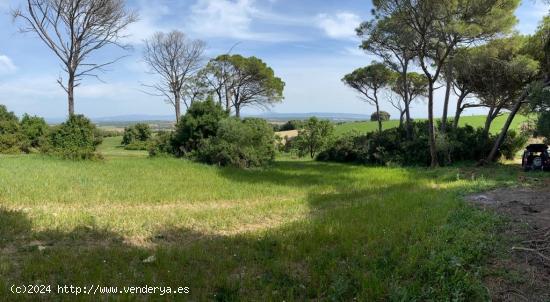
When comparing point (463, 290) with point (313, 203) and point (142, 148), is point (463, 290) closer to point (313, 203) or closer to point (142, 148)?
point (313, 203)

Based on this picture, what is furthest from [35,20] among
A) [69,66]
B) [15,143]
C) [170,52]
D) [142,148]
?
[142,148]

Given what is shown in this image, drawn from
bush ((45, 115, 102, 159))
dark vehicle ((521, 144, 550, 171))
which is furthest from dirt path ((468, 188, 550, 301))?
bush ((45, 115, 102, 159))

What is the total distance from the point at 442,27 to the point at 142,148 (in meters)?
28.5

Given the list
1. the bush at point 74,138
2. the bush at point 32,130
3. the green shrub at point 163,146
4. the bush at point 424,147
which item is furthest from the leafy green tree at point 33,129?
the bush at point 424,147

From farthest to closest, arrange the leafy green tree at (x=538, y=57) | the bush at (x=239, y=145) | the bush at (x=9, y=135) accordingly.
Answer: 1. the bush at (x=9, y=135)
2. the bush at (x=239, y=145)
3. the leafy green tree at (x=538, y=57)

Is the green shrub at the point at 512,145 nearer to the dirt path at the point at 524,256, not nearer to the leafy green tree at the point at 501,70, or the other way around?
the leafy green tree at the point at 501,70

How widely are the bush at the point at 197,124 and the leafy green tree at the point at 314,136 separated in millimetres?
9955

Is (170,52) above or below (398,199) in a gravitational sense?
above

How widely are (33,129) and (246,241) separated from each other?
24937 mm

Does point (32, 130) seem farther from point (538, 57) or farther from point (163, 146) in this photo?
point (538, 57)

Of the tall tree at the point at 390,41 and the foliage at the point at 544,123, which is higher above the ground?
the tall tree at the point at 390,41

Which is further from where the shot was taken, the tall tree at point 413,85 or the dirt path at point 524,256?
the tall tree at point 413,85

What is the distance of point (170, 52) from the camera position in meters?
34.5

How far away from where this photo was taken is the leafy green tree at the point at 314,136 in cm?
2967
